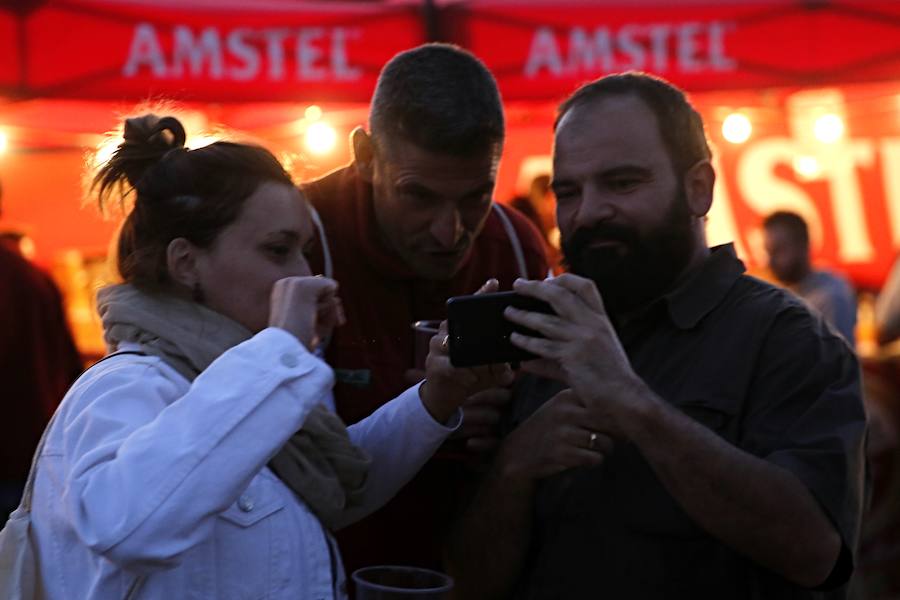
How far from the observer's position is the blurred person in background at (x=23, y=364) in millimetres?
4613

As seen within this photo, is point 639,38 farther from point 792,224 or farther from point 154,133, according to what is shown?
point 154,133

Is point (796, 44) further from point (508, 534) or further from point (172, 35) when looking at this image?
point (508, 534)

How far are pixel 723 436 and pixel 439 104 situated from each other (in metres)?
1.00

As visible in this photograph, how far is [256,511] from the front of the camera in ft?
6.28

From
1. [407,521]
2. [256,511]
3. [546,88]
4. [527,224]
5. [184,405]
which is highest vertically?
[546,88]

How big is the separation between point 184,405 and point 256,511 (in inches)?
11.0

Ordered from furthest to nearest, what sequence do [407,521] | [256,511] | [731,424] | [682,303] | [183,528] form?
[407,521] < [682,303] < [731,424] < [256,511] < [183,528]

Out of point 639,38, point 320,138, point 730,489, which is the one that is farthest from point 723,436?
point 320,138

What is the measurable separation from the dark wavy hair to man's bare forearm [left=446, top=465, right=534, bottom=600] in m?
0.71

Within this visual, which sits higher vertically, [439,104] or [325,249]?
[439,104]

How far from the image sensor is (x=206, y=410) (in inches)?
67.3

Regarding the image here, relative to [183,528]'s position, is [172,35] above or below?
above

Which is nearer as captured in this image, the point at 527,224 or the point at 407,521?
the point at 407,521

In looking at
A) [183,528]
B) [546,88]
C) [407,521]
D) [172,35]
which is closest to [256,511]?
[183,528]
